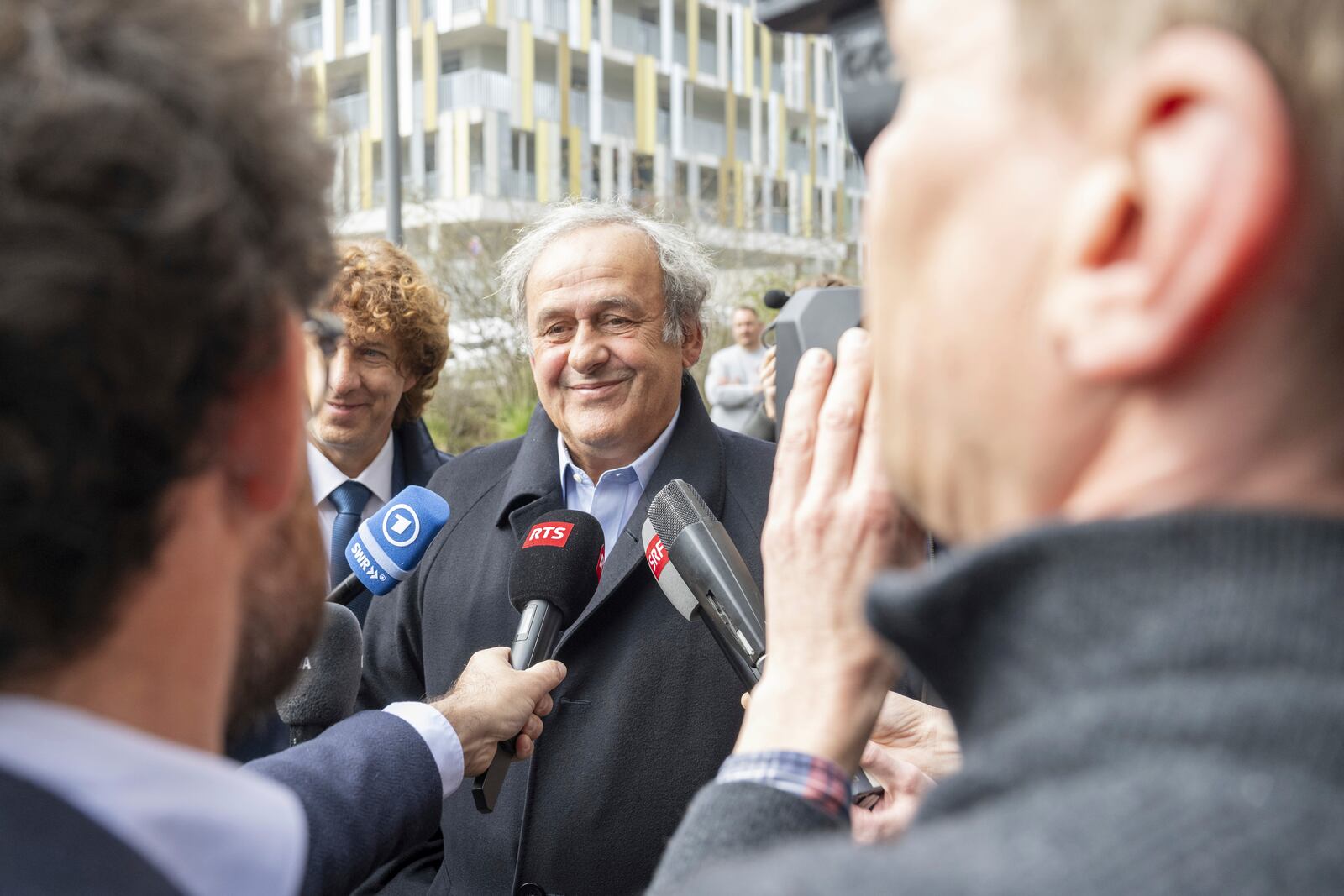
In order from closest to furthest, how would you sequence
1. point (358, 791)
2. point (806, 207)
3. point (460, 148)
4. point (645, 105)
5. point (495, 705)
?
point (358, 791) < point (495, 705) < point (806, 207) < point (460, 148) < point (645, 105)

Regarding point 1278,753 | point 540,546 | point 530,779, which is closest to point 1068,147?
point 1278,753

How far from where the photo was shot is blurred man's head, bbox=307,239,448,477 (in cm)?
385

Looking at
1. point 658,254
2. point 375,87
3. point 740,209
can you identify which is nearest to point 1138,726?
point 658,254

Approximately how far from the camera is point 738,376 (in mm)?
10773

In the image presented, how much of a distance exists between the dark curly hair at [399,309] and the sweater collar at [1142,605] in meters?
3.29

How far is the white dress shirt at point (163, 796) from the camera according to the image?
0.88 metres

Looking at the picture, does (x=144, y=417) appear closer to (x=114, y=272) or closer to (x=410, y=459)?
(x=114, y=272)

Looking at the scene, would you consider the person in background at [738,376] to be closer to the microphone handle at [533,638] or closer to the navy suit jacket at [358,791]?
the microphone handle at [533,638]

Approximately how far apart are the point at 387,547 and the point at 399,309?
158 cm

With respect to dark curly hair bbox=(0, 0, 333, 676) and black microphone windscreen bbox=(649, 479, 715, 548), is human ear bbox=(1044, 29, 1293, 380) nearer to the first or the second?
dark curly hair bbox=(0, 0, 333, 676)

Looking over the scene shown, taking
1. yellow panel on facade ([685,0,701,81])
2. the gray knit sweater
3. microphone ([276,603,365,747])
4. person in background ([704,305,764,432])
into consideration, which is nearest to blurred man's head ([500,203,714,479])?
microphone ([276,603,365,747])

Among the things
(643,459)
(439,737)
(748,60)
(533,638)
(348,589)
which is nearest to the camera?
(439,737)

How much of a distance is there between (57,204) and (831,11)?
0.62m

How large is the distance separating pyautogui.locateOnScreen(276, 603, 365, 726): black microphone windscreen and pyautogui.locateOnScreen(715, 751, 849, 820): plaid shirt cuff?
1.13m
